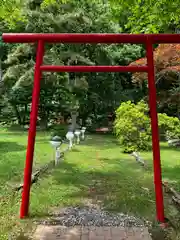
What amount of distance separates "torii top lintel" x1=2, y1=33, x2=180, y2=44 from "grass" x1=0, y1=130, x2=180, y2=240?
263 cm

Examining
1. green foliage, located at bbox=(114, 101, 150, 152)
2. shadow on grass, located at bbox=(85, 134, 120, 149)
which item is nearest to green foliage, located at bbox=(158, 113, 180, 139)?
green foliage, located at bbox=(114, 101, 150, 152)

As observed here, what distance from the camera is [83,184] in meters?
6.86

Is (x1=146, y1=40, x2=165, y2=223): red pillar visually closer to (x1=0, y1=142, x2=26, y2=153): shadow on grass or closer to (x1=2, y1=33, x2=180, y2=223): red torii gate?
(x1=2, y1=33, x2=180, y2=223): red torii gate

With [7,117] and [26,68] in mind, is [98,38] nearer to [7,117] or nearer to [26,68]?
[26,68]

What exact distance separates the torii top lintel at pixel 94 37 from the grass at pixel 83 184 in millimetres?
2627

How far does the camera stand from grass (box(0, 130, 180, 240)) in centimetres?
512

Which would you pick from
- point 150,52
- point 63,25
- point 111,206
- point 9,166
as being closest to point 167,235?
point 111,206

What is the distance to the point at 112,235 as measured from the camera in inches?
161

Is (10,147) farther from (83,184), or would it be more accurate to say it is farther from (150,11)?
(150,11)

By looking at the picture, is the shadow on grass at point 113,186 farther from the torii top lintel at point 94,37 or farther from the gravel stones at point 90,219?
the torii top lintel at point 94,37

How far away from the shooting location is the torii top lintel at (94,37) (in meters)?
4.53

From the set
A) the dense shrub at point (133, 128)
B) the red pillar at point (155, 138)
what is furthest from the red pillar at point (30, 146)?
the dense shrub at point (133, 128)

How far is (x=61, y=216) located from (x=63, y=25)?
1331 cm

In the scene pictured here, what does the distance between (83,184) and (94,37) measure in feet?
11.4
